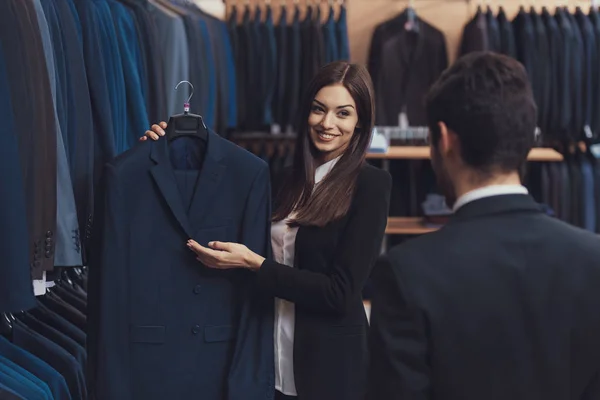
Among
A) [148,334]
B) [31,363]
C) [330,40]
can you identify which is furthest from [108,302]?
[330,40]

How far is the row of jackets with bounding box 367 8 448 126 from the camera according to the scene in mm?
4801

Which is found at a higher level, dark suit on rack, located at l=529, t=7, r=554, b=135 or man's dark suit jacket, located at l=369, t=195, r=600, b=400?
dark suit on rack, located at l=529, t=7, r=554, b=135

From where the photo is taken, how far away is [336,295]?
203 centimetres

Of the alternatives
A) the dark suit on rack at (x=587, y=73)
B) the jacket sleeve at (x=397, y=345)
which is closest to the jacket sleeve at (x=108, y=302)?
the jacket sleeve at (x=397, y=345)

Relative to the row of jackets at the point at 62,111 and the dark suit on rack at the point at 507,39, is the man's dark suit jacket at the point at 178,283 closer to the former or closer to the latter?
the row of jackets at the point at 62,111

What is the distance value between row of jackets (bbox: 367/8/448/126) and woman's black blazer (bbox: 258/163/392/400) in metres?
2.74

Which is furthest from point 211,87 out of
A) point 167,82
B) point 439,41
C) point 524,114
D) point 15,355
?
point 524,114

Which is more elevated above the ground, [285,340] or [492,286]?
[492,286]

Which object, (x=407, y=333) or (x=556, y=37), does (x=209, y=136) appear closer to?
(x=407, y=333)

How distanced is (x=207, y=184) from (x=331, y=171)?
0.39m

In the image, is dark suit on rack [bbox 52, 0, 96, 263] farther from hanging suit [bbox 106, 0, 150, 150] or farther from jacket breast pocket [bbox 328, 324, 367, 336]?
jacket breast pocket [bbox 328, 324, 367, 336]

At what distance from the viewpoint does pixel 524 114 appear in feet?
4.11

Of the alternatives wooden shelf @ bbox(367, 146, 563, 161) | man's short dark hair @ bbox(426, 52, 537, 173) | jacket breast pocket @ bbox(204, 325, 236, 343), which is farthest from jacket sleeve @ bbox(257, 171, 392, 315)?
wooden shelf @ bbox(367, 146, 563, 161)

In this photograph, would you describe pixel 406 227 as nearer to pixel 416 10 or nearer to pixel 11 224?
pixel 416 10
